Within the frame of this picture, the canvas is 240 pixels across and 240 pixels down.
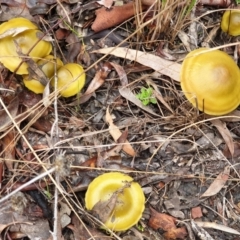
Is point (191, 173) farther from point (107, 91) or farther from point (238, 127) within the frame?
point (107, 91)

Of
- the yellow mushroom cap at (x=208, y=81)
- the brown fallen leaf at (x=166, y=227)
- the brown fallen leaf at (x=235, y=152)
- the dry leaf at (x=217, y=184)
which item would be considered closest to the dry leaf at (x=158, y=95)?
the yellow mushroom cap at (x=208, y=81)

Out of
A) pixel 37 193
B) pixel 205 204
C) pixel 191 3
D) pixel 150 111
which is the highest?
pixel 191 3

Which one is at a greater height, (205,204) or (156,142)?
(156,142)

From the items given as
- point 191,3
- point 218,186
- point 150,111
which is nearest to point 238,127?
point 218,186

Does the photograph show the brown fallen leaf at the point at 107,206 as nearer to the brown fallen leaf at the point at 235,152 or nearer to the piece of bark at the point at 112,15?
the brown fallen leaf at the point at 235,152

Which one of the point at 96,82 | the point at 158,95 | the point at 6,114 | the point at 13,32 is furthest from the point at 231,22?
the point at 6,114

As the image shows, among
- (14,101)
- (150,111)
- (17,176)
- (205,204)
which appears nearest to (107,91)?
(150,111)

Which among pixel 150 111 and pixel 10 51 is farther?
pixel 150 111
